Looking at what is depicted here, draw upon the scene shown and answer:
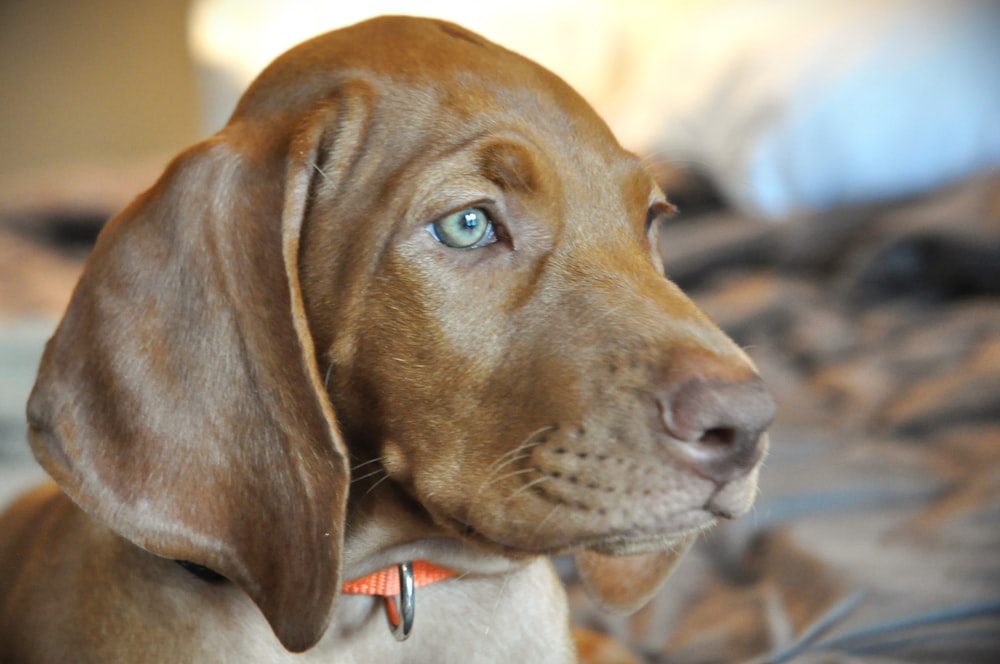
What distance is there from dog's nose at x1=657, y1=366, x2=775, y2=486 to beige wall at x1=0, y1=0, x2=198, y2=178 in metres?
7.63

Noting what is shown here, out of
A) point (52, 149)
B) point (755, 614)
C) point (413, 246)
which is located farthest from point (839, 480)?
point (52, 149)

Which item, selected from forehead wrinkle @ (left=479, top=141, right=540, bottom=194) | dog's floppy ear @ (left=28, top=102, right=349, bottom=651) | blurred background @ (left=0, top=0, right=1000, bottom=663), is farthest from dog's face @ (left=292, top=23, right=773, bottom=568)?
blurred background @ (left=0, top=0, right=1000, bottom=663)

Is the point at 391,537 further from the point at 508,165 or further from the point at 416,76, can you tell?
the point at 416,76

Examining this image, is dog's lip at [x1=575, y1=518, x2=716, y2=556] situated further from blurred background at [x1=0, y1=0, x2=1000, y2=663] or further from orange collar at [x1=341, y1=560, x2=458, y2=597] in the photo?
blurred background at [x1=0, y1=0, x2=1000, y2=663]

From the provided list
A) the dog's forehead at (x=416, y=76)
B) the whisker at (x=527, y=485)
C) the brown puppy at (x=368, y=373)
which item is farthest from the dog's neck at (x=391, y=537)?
the dog's forehead at (x=416, y=76)

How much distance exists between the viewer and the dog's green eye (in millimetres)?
1491

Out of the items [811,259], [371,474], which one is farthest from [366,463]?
[811,259]

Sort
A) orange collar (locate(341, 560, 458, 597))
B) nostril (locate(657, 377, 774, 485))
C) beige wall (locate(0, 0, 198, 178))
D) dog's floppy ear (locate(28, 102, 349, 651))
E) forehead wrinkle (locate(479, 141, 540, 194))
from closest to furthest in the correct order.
Answer: nostril (locate(657, 377, 774, 485)), dog's floppy ear (locate(28, 102, 349, 651)), forehead wrinkle (locate(479, 141, 540, 194)), orange collar (locate(341, 560, 458, 597)), beige wall (locate(0, 0, 198, 178))

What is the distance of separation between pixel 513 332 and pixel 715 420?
31 centimetres

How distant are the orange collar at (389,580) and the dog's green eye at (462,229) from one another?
0.49m

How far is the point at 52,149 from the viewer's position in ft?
28.3

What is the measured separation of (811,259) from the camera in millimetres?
3805

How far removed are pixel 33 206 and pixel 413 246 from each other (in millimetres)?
3385

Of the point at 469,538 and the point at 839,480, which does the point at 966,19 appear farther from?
the point at 469,538
